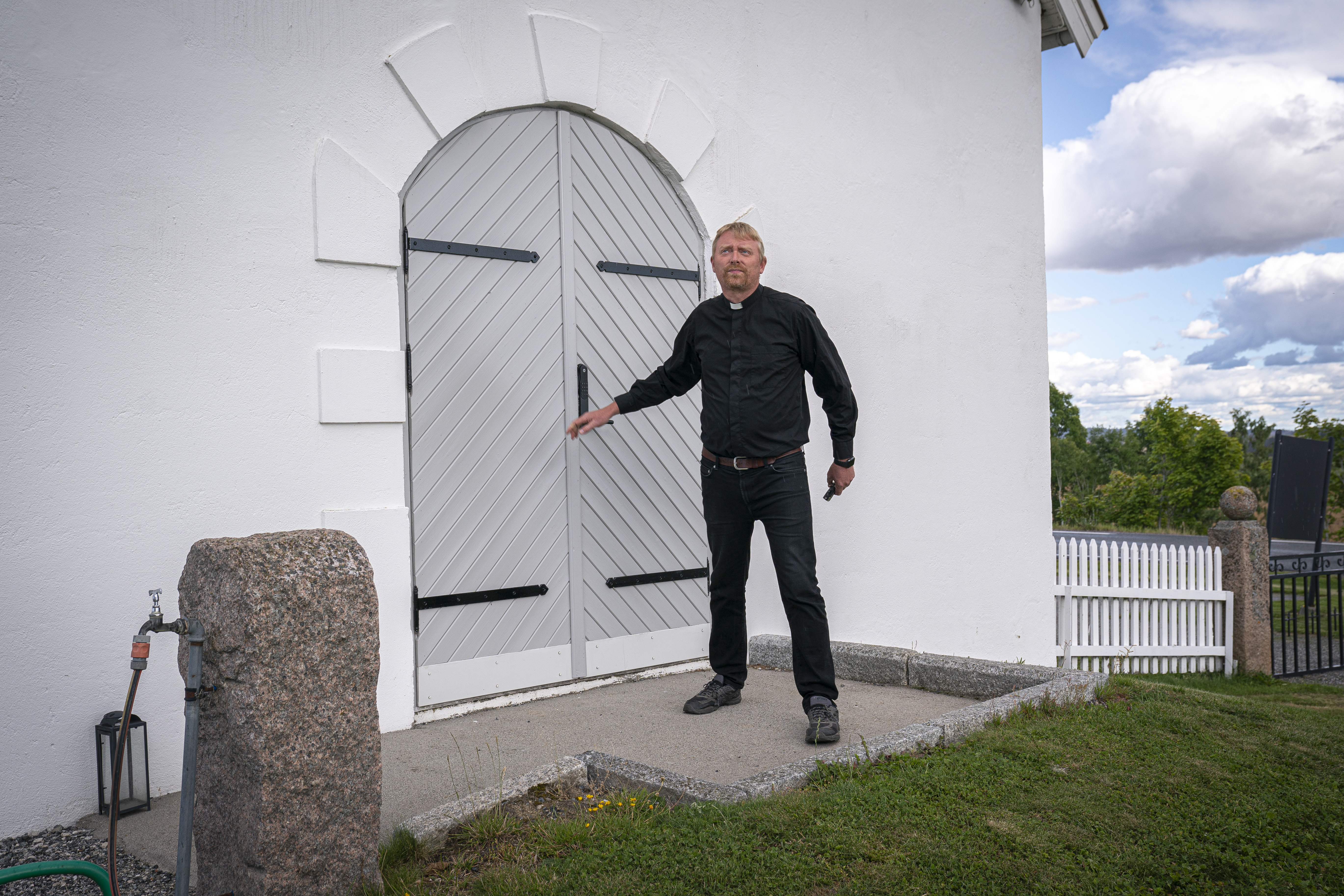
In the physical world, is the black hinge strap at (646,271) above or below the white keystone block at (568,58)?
below

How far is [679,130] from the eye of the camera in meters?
5.53

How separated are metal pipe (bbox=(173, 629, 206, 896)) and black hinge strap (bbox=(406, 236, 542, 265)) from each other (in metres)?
2.55

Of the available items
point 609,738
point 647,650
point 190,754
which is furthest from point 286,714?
point 647,650

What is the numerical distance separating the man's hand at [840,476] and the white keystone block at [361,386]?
199 cm

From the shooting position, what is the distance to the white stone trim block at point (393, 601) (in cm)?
423

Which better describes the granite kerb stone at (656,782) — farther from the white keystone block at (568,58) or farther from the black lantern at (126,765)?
the white keystone block at (568,58)

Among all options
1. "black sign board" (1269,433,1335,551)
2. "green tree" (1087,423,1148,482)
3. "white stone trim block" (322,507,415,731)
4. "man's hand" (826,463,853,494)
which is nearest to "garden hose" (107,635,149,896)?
"white stone trim block" (322,507,415,731)

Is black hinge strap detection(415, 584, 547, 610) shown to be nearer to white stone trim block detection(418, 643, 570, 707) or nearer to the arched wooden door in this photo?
the arched wooden door

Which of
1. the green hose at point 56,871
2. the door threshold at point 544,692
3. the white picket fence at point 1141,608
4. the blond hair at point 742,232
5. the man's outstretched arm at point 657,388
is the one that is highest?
Answer: the blond hair at point 742,232

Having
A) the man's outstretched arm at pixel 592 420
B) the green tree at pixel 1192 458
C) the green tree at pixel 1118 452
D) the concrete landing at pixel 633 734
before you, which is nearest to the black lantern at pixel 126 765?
the concrete landing at pixel 633 734

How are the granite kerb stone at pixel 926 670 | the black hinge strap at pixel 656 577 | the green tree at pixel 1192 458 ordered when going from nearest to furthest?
the granite kerb stone at pixel 926 670 < the black hinge strap at pixel 656 577 < the green tree at pixel 1192 458

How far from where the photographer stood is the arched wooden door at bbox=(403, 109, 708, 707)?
15.0ft

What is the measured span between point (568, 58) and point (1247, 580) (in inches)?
337

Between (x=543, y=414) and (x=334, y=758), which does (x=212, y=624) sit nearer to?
(x=334, y=758)
